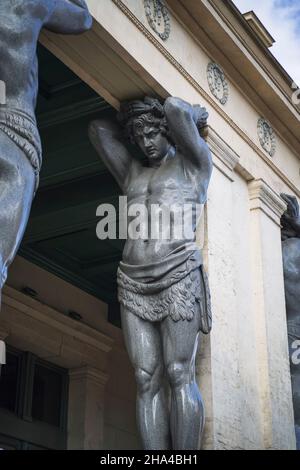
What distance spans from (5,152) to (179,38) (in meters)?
3.64

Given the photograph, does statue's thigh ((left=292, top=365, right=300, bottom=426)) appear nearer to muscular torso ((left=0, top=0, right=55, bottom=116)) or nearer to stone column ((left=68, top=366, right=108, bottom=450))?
stone column ((left=68, top=366, right=108, bottom=450))

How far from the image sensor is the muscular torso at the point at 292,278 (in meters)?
10.0

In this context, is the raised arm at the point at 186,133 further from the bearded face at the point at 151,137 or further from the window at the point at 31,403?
the window at the point at 31,403

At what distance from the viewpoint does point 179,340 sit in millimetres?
7047

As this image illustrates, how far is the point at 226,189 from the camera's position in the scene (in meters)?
8.94

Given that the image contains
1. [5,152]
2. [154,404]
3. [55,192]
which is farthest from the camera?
[55,192]

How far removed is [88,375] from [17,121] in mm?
7194

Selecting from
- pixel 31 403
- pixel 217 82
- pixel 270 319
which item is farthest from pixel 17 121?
pixel 31 403

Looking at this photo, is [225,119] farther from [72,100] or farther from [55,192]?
[55,192]

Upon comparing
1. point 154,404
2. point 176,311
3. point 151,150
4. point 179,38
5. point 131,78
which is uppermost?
point 179,38

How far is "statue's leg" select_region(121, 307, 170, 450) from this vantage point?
690 centimetres

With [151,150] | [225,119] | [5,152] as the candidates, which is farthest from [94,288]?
[5,152]

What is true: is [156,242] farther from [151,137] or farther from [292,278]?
[292,278]

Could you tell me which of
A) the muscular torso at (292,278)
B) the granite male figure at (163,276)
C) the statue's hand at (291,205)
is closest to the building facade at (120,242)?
the statue's hand at (291,205)
